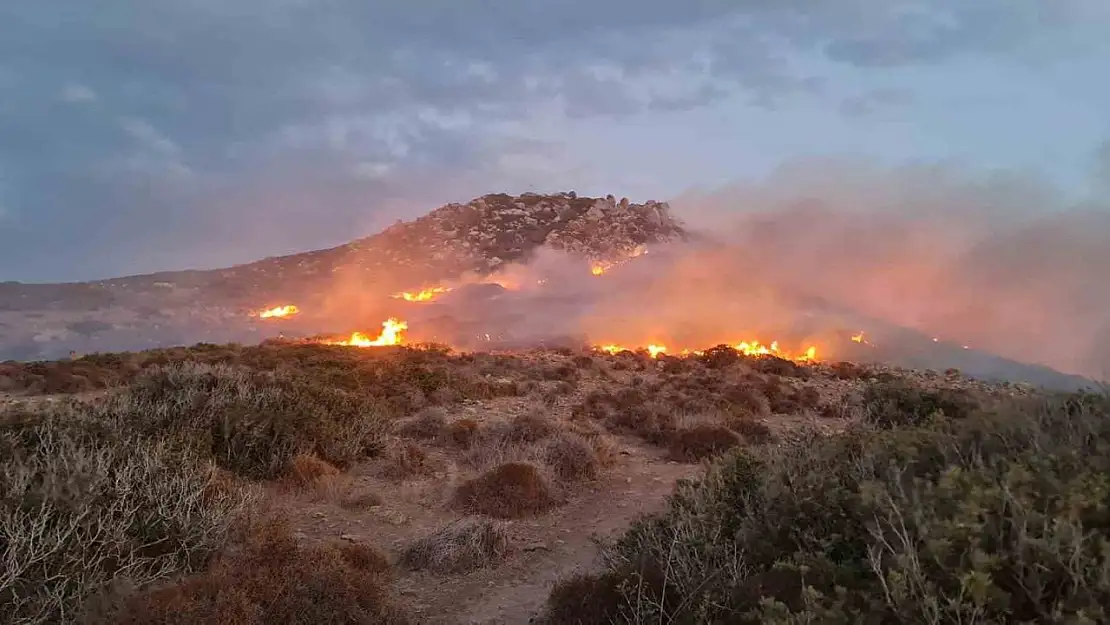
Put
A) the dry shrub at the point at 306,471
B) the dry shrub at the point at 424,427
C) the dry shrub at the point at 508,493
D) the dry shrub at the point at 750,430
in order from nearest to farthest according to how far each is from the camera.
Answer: the dry shrub at the point at 508,493
the dry shrub at the point at 306,471
the dry shrub at the point at 750,430
the dry shrub at the point at 424,427

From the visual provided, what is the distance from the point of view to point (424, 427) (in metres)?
13.3

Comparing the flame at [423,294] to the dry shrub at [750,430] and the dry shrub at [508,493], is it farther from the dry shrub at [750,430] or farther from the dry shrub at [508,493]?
the dry shrub at [508,493]

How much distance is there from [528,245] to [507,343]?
40.6 metres

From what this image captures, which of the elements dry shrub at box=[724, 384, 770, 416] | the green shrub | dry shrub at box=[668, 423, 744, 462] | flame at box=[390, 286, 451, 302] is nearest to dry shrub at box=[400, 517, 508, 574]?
dry shrub at box=[668, 423, 744, 462]

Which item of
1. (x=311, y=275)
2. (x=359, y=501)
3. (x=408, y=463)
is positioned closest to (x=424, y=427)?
(x=408, y=463)

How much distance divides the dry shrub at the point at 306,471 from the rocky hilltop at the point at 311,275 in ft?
124

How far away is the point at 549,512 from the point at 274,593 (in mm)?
4482

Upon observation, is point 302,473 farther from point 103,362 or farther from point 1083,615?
point 103,362

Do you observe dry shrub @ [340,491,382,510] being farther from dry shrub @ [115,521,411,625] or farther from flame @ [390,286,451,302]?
flame @ [390,286,451,302]

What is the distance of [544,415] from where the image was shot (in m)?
14.4

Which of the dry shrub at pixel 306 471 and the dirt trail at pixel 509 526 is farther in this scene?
the dry shrub at pixel 306 471

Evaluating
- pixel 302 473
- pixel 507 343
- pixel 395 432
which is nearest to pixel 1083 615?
pixel 302 473

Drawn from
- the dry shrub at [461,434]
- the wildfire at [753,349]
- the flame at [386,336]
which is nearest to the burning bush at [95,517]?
the dry shrub at [461,434]

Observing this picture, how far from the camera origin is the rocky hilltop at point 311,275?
155 ft
